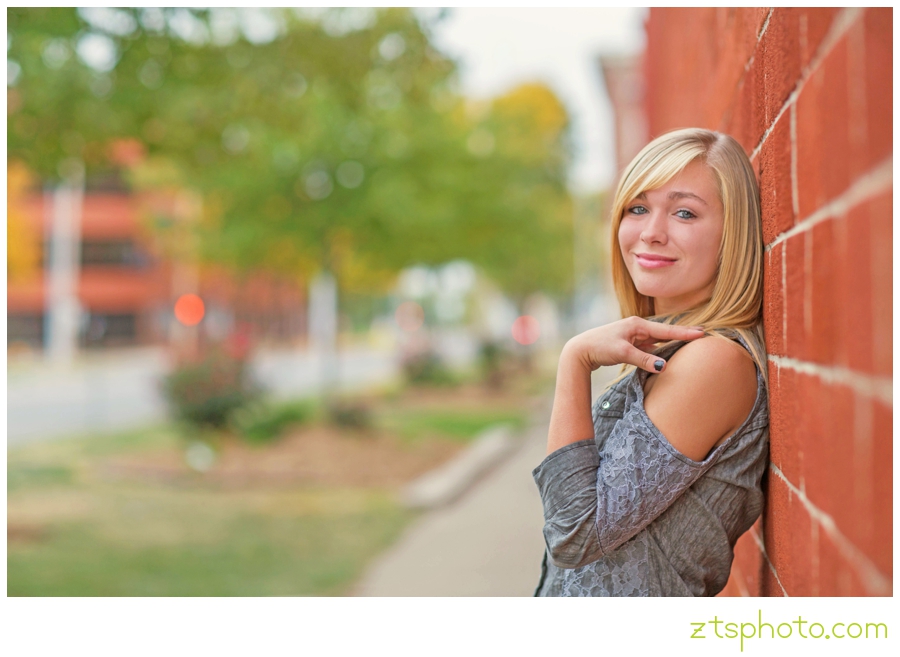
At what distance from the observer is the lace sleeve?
1.54 meters

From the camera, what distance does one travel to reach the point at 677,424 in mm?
1557

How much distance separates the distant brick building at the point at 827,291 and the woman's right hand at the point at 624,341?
0.66 feet

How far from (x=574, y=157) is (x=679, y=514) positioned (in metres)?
23.9

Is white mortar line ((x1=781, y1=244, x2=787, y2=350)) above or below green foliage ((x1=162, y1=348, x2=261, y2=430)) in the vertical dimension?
above

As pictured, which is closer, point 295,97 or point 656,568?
point 656,568

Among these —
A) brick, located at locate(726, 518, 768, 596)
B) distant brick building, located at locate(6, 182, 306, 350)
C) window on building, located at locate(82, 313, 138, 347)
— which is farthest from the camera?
window on building, located at locate(82, 313, 138, 347)

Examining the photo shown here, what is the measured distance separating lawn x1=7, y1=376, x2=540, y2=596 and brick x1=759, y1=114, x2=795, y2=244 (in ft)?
14.8

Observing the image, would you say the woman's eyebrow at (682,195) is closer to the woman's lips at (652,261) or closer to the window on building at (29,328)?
the woman's lips at (652,261)

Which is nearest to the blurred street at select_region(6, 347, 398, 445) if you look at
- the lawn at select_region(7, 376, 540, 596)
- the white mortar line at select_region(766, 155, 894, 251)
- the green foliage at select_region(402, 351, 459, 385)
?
the lawn at select_region(7, 376, 540, 596)

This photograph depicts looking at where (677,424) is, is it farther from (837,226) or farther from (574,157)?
(574,157)

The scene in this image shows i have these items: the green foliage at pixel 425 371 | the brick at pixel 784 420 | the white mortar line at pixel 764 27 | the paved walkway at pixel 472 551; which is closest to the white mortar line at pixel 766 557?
the brick at pixel 784 420

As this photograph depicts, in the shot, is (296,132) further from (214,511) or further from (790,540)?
(790,540)

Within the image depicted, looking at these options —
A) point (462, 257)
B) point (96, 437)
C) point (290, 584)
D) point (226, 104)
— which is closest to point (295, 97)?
point (226, 104)

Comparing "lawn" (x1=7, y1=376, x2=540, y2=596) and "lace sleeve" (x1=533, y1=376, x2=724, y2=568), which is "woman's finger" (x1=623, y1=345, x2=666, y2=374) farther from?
"lawn" (x1=7, y1=376, x2=540, y2=596)
